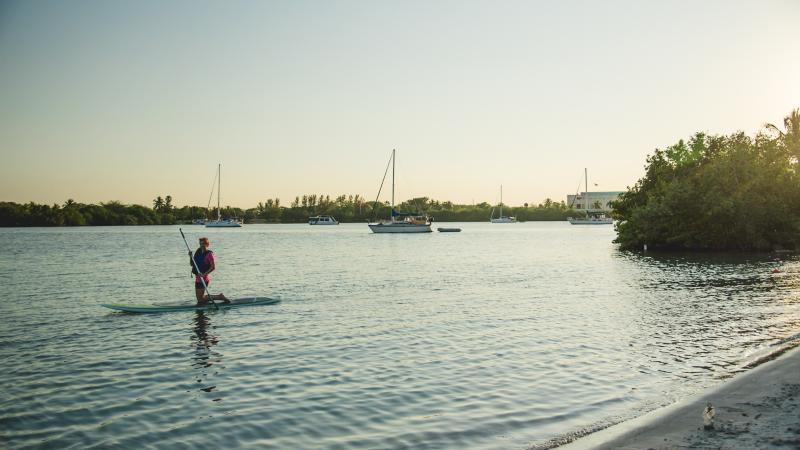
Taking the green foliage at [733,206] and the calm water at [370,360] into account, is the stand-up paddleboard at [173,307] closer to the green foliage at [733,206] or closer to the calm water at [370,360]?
the calm water at [370,360]

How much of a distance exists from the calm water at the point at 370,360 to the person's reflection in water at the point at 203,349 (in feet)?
0.33

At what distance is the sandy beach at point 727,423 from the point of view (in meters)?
8.98

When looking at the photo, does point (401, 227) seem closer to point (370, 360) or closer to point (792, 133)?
point (792, 133)

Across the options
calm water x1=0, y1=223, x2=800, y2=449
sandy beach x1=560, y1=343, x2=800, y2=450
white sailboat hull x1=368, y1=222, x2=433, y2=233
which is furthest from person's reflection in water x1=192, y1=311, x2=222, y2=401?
white sailboat hull x1=368, y1=222, x2=433, y2=233

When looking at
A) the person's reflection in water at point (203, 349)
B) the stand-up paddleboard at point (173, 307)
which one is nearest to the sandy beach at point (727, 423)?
the person's reflection in water at point (203, 349)

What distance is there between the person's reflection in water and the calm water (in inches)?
3.9

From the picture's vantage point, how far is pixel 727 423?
984cm

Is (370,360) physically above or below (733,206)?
below

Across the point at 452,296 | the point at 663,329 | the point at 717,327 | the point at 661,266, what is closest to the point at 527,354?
the point at 663,329

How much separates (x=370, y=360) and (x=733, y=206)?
196 ft

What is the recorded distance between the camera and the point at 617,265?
2098 inches

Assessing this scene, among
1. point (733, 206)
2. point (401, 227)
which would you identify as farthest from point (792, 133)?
point (401, 227)

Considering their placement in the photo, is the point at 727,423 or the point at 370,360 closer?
the point at 727,423

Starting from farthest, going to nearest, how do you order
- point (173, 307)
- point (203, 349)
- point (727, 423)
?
point (173, 307)
point (203, 349)
point (727, 423)
